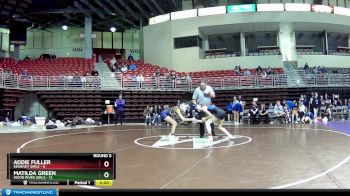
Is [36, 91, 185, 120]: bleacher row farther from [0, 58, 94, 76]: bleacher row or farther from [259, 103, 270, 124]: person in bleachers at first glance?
[259, 103, 270, 124]: person in bleachers

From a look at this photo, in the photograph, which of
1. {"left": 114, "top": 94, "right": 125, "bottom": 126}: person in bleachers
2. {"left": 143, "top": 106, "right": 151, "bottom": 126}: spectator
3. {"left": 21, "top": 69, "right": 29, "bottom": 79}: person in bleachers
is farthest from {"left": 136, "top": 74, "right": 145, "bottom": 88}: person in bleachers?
{"left": 21, "top": 69, "right": 29, "bottom": 79}: person in bleachers

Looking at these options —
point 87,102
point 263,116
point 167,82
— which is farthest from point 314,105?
point 87,102

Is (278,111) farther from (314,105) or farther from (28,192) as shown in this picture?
(28,192)

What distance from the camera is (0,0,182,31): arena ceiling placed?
30781 millimetres

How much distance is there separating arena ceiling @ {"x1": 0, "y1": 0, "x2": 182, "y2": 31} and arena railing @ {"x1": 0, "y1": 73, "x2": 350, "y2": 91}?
29.0 ft

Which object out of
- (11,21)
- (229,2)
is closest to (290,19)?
(229,2)

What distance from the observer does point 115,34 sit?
4012 cm

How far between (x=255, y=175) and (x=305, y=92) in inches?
861

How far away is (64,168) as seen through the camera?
2475mm

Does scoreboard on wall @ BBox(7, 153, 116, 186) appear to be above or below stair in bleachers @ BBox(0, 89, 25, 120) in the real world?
below

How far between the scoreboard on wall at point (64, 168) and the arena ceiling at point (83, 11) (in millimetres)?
29188

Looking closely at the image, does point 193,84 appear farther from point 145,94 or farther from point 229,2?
point 229,2

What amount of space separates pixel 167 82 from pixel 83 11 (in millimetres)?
11230

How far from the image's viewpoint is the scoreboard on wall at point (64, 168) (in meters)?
2.45
